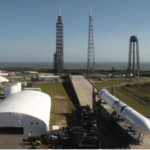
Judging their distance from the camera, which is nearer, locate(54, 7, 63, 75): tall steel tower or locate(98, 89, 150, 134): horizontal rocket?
locate(98, 89, 150, 134): horizontal rocket

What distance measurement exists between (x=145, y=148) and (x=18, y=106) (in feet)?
52.4

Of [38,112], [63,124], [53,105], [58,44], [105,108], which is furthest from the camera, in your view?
[58,44]

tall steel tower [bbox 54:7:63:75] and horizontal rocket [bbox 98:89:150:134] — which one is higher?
tall steel tower [bbox 54:7:63:75]

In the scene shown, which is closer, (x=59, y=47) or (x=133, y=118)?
(x=133, y=118)

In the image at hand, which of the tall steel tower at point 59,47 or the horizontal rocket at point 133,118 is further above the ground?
the tall steel tower at point 59,47

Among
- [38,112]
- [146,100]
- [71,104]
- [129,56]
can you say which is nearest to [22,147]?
[38,112]

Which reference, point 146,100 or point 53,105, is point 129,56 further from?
point 53,105

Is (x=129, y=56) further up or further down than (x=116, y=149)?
further up

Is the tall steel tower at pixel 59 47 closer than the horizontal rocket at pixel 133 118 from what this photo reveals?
No

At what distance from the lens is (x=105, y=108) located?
26.6 m

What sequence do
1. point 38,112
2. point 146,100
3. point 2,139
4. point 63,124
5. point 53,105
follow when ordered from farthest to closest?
point 146,100 → point 53,105 → point 63,124 → point 38,112 → point 2,139

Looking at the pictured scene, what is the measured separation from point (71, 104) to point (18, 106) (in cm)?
1394

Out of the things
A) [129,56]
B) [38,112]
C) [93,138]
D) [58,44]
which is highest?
[58,44]

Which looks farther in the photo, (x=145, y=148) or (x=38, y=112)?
(x=38, y=112)
